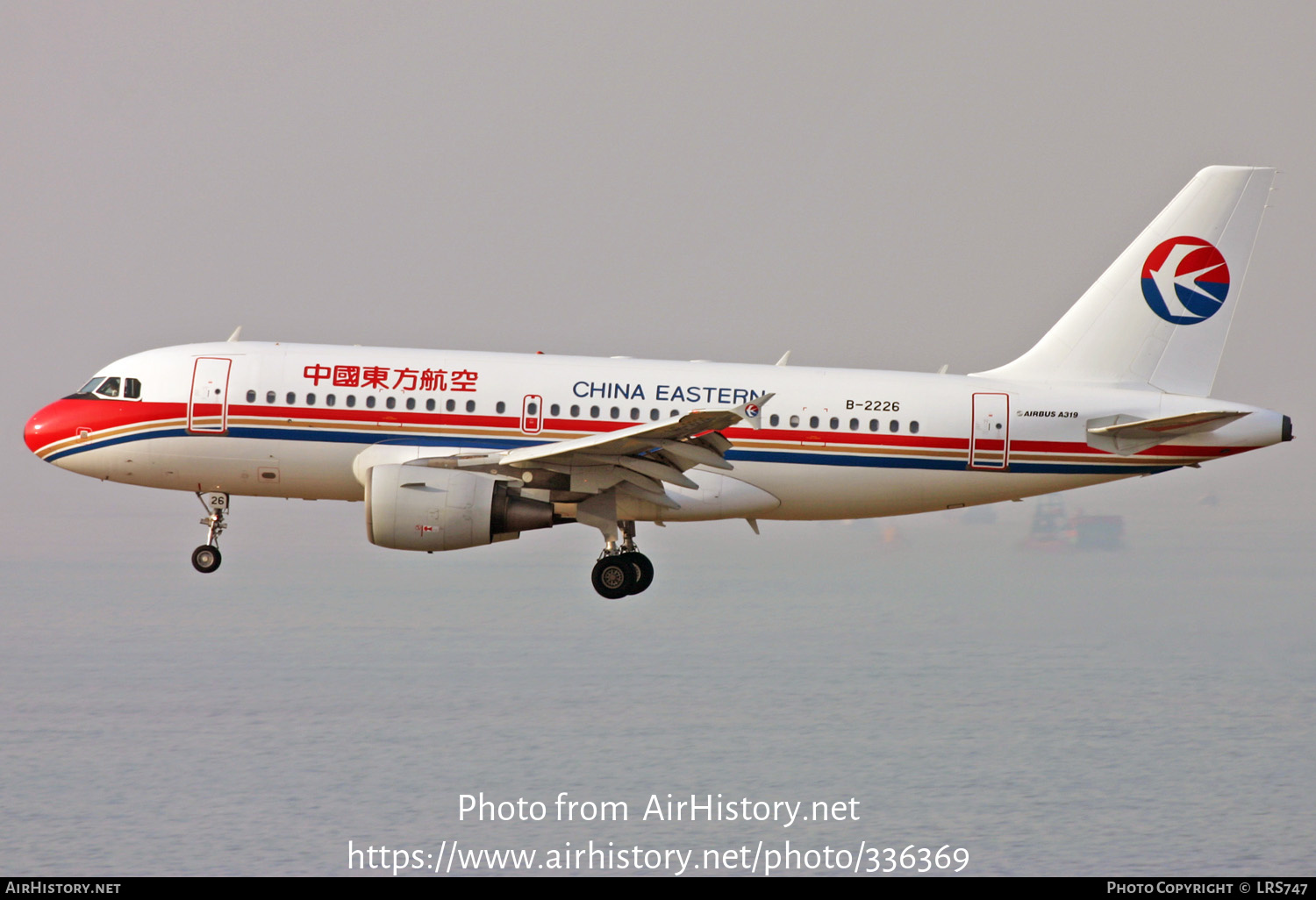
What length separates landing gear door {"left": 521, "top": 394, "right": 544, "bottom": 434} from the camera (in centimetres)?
2386

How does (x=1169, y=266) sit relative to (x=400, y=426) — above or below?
above

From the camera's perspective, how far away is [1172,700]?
12281 centimetres

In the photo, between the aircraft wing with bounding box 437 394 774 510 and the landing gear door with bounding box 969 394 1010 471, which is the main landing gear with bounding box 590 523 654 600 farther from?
the landing gear door with bounding box 969 394 1010 471

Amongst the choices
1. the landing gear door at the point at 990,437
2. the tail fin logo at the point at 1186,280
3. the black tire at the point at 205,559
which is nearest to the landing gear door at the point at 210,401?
the black tire at the point at 205,559

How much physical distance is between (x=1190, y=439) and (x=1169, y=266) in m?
4.32

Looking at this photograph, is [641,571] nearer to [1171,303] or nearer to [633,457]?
[633,457]

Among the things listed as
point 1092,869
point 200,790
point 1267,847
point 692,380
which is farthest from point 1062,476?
point 200,790

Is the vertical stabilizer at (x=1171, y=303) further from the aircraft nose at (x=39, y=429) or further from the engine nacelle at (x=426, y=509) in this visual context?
the aircraft nose at (x=39, y=429)

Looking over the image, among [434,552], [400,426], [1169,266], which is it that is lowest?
[434,552]

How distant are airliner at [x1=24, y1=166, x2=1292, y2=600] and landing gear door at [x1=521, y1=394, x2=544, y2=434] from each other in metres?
0.02

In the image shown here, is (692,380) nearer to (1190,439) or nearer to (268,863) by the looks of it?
(1190,439)

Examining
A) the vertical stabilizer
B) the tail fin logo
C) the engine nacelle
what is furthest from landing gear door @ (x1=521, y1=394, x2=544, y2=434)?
the tail fin logo

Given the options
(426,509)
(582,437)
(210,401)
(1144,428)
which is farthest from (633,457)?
(1144,428)

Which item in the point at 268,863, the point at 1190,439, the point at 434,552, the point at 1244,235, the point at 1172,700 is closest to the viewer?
the point at 434,552
